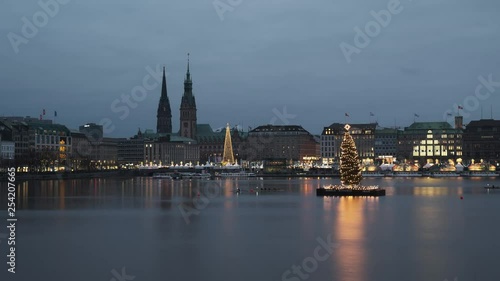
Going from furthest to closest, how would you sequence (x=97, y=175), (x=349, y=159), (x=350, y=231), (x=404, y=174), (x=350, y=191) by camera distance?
(x=404, y=174), (x=97, y=175), (x=350, y=191), (x=349, y=159), (x=350, y=231)

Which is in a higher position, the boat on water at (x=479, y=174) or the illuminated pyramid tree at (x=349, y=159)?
the illuminated pyramid tree at (x=349, y=159)

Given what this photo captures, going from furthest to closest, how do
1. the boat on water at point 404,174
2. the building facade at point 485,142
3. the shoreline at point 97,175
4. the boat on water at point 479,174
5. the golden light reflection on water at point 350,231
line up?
1. the building facade at point 485,142
2. the boat on water at point 404,174
3. the boat on water at point 479,174
4. the shoreline at point 97,175
5. the golden light reflection on water at point 350,231

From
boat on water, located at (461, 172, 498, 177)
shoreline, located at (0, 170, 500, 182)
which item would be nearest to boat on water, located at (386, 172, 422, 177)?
shoreline, located at (0, 170, 500, 182)

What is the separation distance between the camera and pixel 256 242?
1410 inches

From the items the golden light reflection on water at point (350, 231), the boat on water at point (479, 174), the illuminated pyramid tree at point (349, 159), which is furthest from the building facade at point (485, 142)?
the golden light reflection on water at point (350, 231)

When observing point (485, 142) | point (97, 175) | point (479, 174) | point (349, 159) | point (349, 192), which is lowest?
point (349, 192)

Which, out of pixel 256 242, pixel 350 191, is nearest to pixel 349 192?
pixel 350 191

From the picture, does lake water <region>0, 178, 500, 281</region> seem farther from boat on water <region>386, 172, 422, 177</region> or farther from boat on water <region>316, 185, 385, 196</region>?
boat on water <region>386, 172, 422, 177</region>

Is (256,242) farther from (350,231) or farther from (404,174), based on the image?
(404,174)

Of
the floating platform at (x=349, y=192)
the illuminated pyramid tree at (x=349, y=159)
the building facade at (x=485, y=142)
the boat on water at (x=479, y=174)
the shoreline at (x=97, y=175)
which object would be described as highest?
the building facade at (x=485, y=142)

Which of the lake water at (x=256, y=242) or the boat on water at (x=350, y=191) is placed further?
the boat on water at (x=350, y=191)

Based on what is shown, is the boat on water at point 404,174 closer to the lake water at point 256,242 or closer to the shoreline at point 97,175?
the shoreline at point 97,175

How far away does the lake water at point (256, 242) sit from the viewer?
27.9 meters

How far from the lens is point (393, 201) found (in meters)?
63.9
